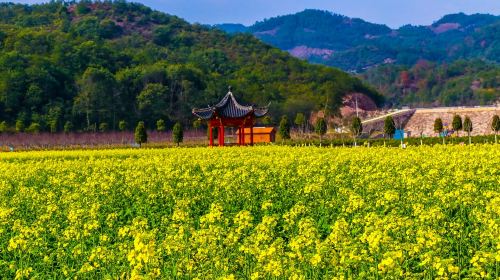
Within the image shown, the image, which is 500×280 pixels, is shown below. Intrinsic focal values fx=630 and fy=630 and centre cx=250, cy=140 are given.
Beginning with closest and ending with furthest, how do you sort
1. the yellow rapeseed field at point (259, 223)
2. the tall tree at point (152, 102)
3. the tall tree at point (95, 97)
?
the yellow rapeseed field at point (259, 223) → the tall tree at point (95, 97) → the tall tree at point (152, 102)

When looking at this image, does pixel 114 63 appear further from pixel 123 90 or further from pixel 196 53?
pixel 196 53

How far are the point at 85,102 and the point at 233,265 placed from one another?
85575 millimetres

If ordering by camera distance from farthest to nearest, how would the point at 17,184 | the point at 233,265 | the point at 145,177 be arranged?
the point at 17,184 → the point at 145,177 → the point at 233,265

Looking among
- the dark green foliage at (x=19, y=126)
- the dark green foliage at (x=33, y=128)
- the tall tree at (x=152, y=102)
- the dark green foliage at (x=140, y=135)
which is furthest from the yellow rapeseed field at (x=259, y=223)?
the tall tree at (x=152, y=102)

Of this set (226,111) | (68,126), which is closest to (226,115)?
(226,111)

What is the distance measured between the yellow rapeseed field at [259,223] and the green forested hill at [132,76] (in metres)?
66.8

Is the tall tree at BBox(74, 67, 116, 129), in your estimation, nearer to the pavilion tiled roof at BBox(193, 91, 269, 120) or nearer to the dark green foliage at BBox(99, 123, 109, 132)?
the dark green foliage at BBox(99, 123, 109, 132)

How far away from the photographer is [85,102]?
298 feet

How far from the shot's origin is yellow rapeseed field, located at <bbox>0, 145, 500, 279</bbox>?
8.43 meters

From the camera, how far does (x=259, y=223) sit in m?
10.9

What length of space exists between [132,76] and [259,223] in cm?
9681

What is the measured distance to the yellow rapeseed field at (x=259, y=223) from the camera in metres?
8.43

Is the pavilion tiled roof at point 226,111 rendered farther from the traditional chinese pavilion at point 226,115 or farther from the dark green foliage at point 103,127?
the dark green foliage at point 103,127

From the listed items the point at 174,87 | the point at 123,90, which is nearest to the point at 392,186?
the point at 123,90
